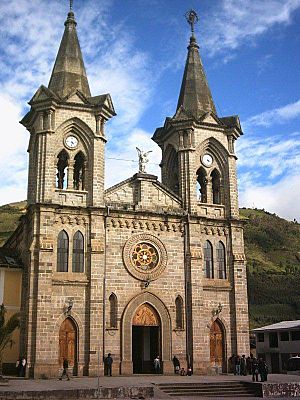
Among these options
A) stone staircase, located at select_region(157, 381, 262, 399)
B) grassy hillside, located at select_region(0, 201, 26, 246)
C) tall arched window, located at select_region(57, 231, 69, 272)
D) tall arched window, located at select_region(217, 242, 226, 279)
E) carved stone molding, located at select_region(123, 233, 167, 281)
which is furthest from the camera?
grassy hillside, located at select_region(0, 201, 26, 246)

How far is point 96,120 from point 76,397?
1777 cm

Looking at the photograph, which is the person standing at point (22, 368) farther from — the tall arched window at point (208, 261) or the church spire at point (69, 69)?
the church spire at point (69, 69)

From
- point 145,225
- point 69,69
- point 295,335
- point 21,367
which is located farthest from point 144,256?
point 295,335

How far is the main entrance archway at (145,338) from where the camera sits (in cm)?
3148

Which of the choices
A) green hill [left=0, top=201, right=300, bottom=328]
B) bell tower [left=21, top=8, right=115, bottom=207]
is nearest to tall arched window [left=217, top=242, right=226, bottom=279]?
bell tower [left=21, top=8, right=115, bottom=207]

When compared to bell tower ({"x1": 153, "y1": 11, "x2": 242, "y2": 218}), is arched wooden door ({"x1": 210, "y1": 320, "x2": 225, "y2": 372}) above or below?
below

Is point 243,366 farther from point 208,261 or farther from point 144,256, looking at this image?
point 144,256

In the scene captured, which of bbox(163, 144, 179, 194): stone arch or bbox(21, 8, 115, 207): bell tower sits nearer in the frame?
bbox(21, 8, 115, 207): bell tower

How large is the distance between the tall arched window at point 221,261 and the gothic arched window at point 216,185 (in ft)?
10.6

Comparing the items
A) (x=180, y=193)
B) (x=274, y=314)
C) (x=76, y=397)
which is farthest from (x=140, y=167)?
(x=274, y=314)

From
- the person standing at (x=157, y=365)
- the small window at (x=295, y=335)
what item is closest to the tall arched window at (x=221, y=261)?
Result: the person standing at (x=157, y=365)

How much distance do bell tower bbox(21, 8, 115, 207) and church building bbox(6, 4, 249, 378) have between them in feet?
0.23

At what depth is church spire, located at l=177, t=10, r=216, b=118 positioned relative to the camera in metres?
37.0

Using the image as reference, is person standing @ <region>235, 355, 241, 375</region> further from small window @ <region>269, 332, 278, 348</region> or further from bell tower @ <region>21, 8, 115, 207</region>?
small window @ <region>269, 332, 278, 348</region>
